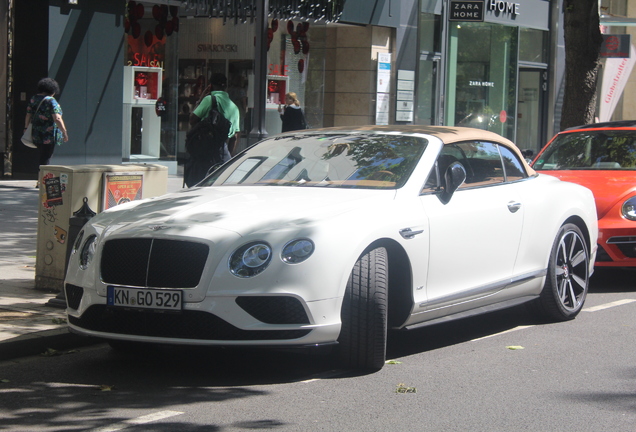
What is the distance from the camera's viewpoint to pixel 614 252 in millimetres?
9383

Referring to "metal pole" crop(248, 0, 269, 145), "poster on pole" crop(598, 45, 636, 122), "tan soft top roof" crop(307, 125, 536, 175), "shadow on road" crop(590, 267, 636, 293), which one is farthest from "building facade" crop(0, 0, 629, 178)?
"tan soft top roof" crop(307, 125, 536, 175)

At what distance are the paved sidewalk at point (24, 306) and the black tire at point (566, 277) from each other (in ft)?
11.4

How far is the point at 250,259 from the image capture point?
5.46 metres

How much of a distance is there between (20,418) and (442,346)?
10.0 ft

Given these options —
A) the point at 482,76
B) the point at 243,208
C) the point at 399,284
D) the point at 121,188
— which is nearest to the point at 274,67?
the point at 482,76

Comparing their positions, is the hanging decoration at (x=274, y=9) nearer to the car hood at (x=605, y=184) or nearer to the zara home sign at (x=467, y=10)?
the zara home sign at (x=467, y=10)

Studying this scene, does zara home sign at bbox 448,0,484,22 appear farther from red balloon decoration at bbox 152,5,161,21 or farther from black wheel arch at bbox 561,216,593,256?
black wheel arch at bbox 561,216,593,256

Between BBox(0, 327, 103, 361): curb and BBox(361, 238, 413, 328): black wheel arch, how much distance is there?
1.86 meters

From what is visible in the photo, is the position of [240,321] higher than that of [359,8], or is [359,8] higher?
[359,8]

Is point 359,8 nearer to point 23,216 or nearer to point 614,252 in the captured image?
point 23,216

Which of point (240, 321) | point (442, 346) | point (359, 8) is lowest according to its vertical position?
point (442, 346)

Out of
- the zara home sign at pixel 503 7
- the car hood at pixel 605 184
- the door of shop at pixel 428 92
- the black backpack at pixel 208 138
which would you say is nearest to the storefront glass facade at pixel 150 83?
the door of shop at pixel 428 92

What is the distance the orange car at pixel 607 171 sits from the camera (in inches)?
369

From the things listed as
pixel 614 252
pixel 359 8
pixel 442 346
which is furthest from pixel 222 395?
pixel 359 8
